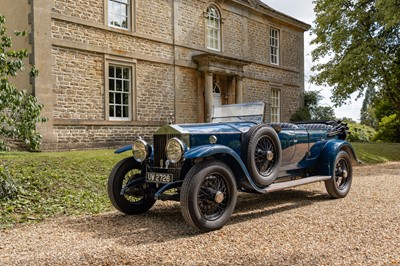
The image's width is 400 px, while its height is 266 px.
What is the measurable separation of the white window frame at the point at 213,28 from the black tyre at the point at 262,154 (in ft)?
36.4

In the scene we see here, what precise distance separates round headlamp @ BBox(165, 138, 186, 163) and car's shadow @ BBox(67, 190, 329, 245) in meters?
0.88

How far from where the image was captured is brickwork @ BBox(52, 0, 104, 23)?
11109 mm

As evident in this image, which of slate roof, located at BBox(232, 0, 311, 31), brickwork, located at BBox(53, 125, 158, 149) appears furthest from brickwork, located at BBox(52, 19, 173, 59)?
slate roof, located at BBox(232, 0, 311, 31)

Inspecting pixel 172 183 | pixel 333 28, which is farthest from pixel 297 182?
pixel 333 28

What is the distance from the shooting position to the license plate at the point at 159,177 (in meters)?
4.84

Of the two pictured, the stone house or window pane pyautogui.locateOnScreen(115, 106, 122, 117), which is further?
window pane pyautogui.locateOnScreen(115, 106, 122, 117)

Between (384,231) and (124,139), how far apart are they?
9556mm

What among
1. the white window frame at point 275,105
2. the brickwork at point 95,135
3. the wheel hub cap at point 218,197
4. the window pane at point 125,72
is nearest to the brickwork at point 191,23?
the window pane at point 125,72

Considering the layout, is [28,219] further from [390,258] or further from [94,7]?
[94,7]

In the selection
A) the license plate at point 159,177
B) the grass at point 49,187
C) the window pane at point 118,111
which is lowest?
the grass at point 49,187

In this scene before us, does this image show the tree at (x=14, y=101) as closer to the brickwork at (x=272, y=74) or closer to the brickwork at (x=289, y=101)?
the brickwork at (x=272, y=74)

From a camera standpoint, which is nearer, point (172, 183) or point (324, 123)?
point (172, 183)

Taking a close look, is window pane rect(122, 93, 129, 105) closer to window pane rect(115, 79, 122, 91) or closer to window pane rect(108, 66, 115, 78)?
window pane rect(115, 79, 122, 91)

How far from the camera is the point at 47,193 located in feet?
20.9
